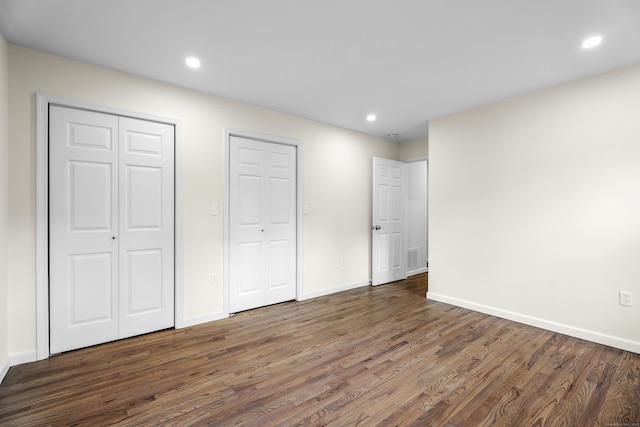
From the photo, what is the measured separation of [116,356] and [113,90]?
2323 millimetres

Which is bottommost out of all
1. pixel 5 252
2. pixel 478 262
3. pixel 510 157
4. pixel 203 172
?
pixel 478 262

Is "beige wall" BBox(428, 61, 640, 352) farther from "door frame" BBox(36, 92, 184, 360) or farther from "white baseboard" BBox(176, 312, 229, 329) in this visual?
"door frame" BBox(36, 92, 184, 360)

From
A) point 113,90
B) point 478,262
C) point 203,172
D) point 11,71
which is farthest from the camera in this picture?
point 478,262

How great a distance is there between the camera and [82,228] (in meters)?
2.55

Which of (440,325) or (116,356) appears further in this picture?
(440,325)

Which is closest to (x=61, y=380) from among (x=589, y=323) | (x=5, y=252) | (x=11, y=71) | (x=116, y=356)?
(x=116, y=356)

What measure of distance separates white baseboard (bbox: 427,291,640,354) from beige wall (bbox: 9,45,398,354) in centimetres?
151

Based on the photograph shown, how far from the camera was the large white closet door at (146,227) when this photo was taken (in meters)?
2.74

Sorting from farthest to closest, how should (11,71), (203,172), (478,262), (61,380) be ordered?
(478,262), (203,172), (11,71), (61,380)

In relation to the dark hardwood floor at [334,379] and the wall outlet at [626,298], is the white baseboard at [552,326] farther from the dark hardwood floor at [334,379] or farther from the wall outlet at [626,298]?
the wall outlet at [626,298]

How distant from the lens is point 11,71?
2.27 metres

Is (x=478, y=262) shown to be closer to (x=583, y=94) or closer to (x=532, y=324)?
(x=532, y=324)

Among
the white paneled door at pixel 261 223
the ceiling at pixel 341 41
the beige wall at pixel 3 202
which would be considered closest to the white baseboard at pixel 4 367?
the beige wall at pixel 3 202

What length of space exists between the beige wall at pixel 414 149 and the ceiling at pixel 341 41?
5.63 feet
